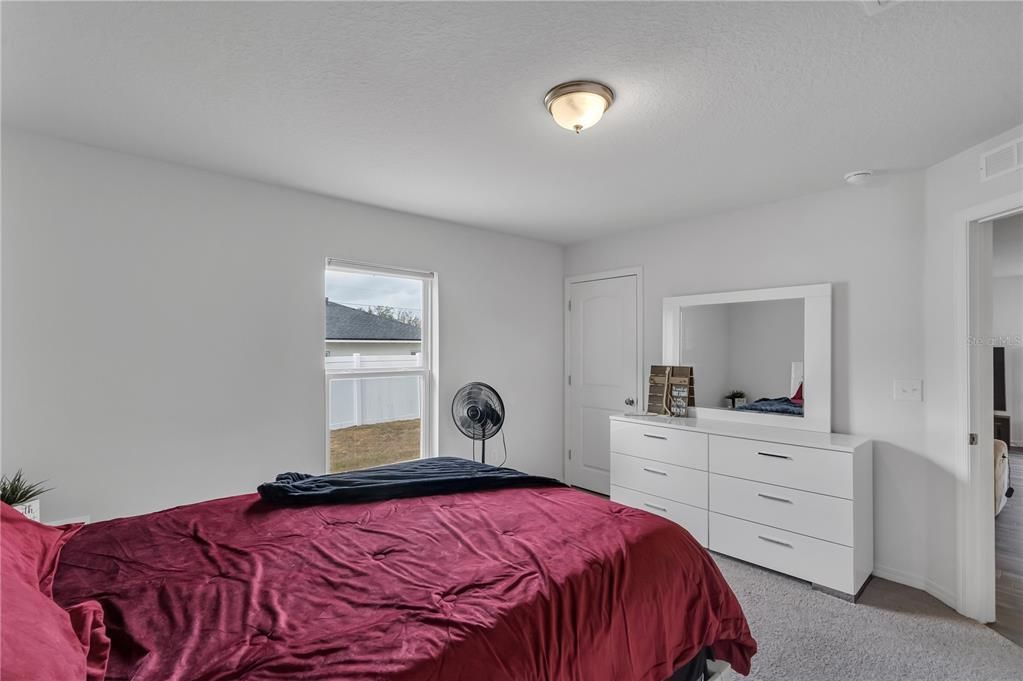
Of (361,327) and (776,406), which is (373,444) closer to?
(361,327)

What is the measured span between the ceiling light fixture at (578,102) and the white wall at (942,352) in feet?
6.65

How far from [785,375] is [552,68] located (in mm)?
2665

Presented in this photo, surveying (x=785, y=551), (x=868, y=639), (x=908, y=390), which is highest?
(x=908, y=390)

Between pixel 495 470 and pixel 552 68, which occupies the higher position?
pixel 552 68

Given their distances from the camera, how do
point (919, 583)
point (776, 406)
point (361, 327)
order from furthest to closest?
1. point (361, 327)
2. point (776, 406)
3. point (919, 583)

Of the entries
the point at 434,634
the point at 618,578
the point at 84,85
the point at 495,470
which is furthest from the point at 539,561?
the point at 84,85

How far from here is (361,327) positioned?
351 centimetres

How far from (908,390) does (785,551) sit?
3.88ft

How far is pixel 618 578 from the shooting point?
1.48m

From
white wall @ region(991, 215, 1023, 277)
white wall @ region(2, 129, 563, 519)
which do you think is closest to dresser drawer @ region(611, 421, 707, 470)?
white wall @ region(991, 215, 1023, 277)

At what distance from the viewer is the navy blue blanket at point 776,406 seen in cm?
327

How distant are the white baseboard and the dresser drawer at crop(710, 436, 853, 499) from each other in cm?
69

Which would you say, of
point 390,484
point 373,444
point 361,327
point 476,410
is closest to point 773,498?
point 476,410

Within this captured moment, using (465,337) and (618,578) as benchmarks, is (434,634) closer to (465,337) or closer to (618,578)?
(618,578)
